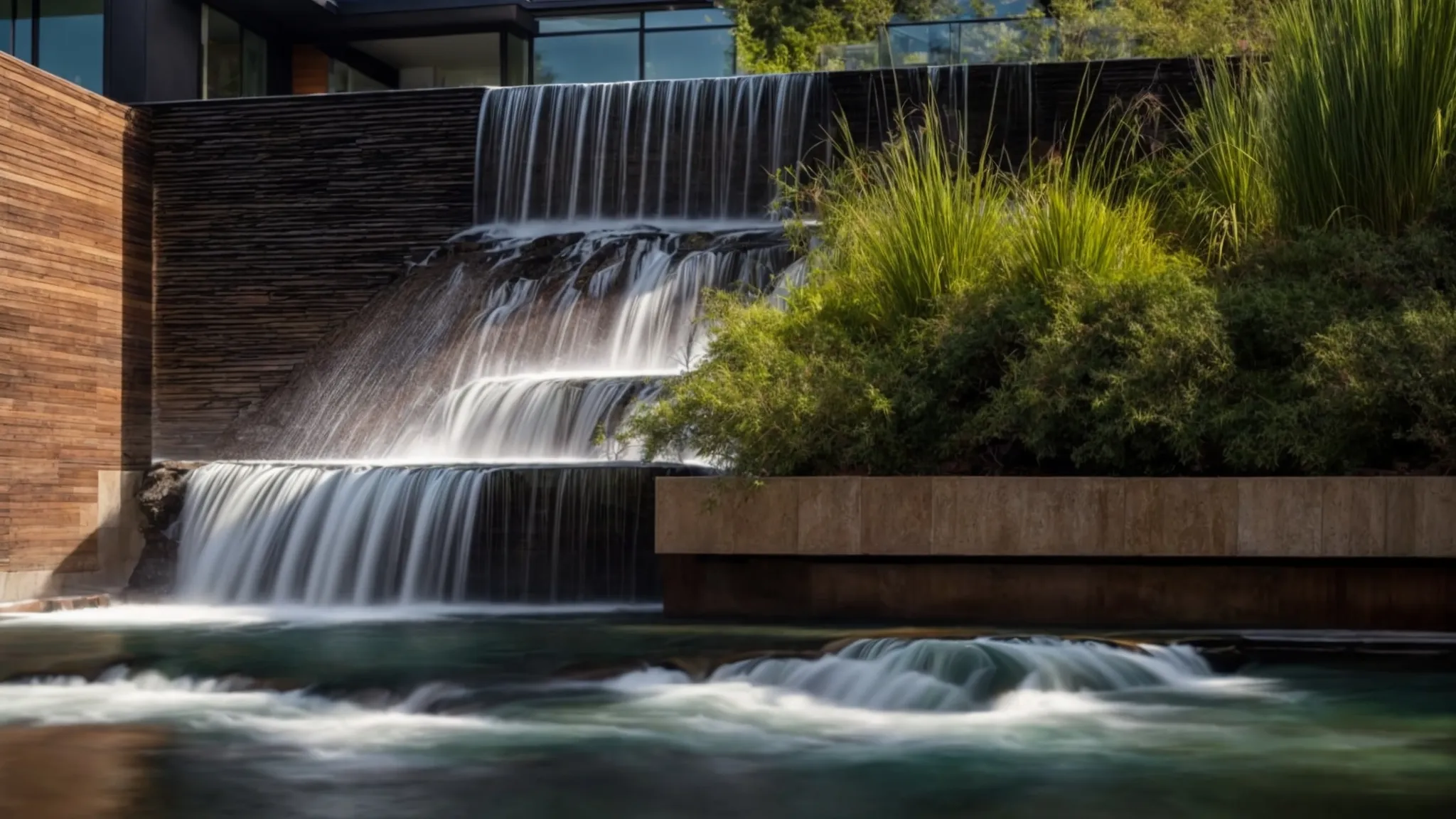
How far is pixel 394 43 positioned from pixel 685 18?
175 inches

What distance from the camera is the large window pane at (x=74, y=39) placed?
64.2 feet

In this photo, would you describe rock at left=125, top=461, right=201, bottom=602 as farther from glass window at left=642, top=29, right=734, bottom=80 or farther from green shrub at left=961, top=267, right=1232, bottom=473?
glass window at left=642, top=29, right=734, bottom=80

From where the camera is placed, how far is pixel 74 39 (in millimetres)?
19656

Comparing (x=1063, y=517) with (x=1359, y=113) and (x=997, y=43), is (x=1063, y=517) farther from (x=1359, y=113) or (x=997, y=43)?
(x=997, y=43)

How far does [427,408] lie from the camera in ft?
43.1

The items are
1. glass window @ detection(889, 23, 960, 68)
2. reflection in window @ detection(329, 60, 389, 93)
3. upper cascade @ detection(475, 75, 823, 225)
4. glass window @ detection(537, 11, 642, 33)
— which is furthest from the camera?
glass window @ detection(537, 11, 642, 33)

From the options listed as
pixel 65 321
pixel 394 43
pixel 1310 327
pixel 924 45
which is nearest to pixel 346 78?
pixel 394 43

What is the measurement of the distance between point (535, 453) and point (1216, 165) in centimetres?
496

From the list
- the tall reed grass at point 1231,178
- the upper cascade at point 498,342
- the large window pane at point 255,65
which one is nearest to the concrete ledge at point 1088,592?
the tall reed grass at point 1231,178

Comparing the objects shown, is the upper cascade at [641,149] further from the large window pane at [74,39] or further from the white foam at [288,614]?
the large window pane at [74,39]

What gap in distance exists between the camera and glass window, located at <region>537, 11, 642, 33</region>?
25203mm

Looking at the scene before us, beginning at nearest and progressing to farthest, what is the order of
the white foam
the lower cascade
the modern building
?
1. the white foam
2. the lower cascade
3. the modern building

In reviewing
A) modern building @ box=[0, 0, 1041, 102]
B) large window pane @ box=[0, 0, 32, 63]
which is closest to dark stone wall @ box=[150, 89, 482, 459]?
modern building @ box=[0, 0, 1041, 102]

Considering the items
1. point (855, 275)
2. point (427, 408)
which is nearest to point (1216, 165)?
point (855, 275)
